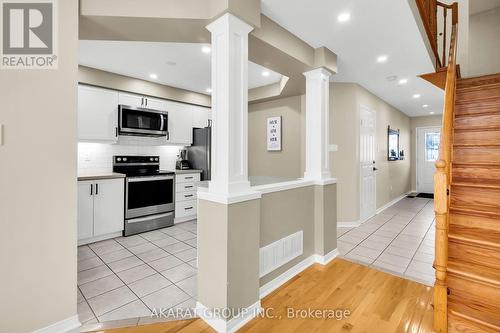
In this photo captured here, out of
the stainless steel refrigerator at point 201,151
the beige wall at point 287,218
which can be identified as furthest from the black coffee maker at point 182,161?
the beige wall at point 287,218

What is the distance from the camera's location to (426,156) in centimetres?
763

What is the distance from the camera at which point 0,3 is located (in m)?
1.58

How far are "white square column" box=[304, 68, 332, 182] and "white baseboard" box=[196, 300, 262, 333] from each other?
160 centimetres

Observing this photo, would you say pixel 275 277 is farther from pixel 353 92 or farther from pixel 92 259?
pixel 353 92

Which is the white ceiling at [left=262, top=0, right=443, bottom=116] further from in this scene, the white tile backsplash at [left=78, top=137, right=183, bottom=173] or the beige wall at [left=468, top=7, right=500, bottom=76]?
the white tile backsplash at [left=78, top=137, right=183, bottom=173]

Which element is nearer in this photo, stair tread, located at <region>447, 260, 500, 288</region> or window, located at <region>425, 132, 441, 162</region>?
stair tread, located at <region>447, 260, 500, 288</region>

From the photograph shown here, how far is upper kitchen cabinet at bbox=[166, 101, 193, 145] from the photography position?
4562 millimetres

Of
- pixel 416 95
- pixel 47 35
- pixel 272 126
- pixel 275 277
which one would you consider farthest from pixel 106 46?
pixel 416 95

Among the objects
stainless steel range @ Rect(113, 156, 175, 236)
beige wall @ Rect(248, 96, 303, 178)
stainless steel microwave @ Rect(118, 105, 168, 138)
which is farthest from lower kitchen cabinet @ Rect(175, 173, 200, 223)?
beige wall @ Rect(248, 96, 303, 178)

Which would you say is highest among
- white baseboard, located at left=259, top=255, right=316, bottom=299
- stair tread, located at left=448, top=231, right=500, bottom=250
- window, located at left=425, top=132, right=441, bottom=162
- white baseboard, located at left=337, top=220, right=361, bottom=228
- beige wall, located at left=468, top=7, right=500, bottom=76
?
beige wall, located at left=468, top=7, right=500, bottom=76

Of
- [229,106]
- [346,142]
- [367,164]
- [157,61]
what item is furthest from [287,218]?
[367,164]

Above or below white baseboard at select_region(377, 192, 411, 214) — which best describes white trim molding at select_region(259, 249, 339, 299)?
below

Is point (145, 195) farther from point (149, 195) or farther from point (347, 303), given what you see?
point (347, 303)

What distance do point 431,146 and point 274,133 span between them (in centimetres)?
614
